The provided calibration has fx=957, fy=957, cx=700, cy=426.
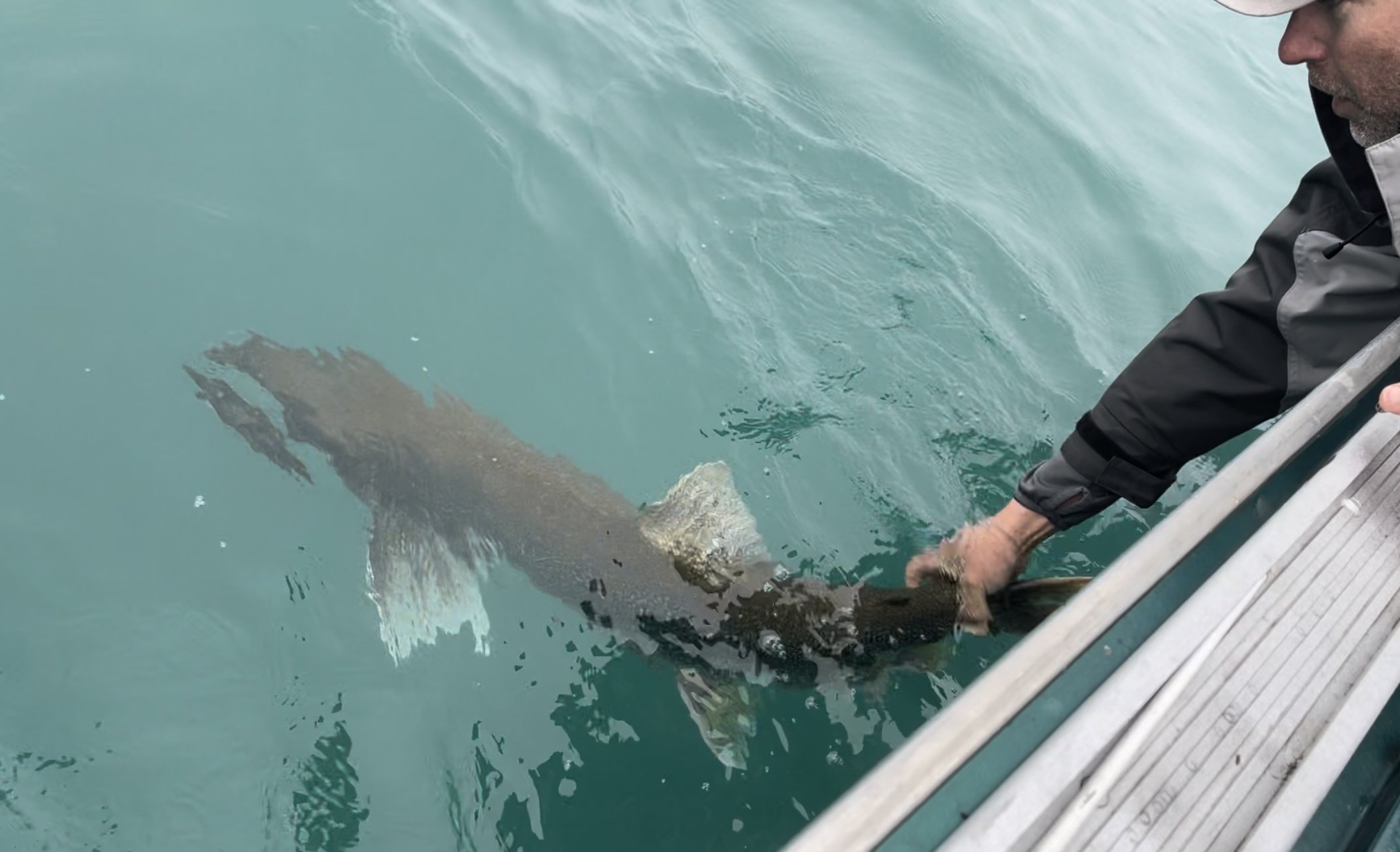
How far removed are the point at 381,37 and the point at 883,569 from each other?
4728 mm

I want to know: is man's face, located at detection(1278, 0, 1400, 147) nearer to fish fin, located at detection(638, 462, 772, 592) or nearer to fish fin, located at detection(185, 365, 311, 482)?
fish fin, located at detection(638, 462, 772, 592)

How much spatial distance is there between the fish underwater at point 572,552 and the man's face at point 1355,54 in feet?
5.18

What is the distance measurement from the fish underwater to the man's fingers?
1362 millimetres

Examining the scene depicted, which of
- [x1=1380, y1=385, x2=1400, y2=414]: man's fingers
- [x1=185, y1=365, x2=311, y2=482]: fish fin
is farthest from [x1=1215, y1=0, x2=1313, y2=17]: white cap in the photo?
[x1=185, y1=365, x2=311, y2=482]: fish fin

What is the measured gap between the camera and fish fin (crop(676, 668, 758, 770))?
3.76m

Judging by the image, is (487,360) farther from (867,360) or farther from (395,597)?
(867,360)

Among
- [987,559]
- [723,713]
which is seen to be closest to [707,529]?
[723,713]

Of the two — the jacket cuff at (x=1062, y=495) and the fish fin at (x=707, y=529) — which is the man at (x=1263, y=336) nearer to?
the jacket cuff at (x=1062, y=495)

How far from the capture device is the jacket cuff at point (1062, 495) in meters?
3.51

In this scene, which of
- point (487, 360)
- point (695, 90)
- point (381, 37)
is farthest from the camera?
point (695, 90)

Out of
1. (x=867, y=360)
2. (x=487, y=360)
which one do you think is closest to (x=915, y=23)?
(x=867, y=360)

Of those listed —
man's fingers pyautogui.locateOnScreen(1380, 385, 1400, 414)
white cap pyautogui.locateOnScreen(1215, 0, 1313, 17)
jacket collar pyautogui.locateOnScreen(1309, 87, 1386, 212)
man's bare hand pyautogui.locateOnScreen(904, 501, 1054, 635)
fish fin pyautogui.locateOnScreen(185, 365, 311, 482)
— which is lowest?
fish fin pyautogui.locateOnScreen(185, 365, 311, 482)

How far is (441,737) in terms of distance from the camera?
382cm

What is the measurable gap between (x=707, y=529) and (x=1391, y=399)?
8.62 ft
